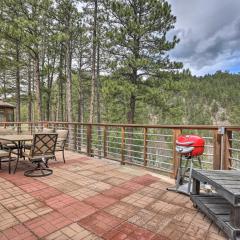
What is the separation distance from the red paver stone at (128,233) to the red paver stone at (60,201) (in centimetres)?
88

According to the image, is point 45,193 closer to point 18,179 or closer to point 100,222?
point 18,179

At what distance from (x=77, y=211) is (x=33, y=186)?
1.25m

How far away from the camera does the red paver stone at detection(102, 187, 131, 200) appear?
10.2 feet

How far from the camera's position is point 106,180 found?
12.8ft

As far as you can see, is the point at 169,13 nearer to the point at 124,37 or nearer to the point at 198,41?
the point at 124,37

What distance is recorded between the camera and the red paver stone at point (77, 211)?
2.48 metres

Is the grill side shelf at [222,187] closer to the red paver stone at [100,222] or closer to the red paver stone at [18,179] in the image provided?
Answer: the red paver stone at [100,222]

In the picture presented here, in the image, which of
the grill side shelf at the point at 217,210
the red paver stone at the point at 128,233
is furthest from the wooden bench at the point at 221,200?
the red paver stone at the point at 128,233

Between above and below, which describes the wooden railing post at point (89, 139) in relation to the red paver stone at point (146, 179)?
above

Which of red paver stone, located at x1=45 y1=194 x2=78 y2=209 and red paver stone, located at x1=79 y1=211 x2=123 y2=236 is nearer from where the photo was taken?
red paver stone, located at x1=79 y1=211 x2=123 y2=236

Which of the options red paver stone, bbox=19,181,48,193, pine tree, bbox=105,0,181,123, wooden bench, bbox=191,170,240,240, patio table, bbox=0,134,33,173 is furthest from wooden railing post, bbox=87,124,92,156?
pine tree, bbox=105,0,181,123

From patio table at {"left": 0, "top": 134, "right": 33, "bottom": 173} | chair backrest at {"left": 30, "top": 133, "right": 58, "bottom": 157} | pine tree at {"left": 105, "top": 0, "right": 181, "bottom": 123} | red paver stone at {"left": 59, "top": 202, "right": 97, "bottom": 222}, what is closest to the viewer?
red paver stone at {"left": 59, "top": 202, "right": 97, "bottom": 222}

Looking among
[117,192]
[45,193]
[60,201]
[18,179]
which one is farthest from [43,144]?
[117,192]

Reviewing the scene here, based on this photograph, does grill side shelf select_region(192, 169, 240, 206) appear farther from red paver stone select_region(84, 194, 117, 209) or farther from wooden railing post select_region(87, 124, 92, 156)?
wooden railing post select_region(87, 124, 92, 156)
